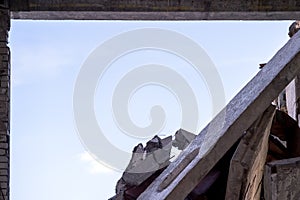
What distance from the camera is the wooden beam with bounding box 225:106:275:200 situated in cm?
266

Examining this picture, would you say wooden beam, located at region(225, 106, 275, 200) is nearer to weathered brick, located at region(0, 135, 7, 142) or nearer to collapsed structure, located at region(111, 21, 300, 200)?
collapsed structure, located at region(111, 21, 300, 200)

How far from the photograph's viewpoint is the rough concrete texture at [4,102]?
381cm

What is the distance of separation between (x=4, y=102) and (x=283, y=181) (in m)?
2.16

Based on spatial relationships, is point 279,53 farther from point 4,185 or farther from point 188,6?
point 4,185

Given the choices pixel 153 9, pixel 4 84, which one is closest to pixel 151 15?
pixel 153 9

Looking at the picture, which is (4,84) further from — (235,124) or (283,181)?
(283,181)

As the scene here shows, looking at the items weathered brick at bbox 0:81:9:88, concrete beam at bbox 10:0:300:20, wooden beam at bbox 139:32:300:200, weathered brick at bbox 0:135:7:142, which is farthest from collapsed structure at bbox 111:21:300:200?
weathered brick at bbox 0:81:9:88

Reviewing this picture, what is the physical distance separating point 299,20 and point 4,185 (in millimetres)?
2622

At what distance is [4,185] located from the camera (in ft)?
12.5

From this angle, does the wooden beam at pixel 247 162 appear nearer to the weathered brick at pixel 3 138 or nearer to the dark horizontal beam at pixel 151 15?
the dark horizontal beam at pixel 151 15

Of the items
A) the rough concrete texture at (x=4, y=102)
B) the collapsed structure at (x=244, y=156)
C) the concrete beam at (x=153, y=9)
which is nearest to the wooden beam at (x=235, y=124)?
the collapsed structure at (x=244, y=156)

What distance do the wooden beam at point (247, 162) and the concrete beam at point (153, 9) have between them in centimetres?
151

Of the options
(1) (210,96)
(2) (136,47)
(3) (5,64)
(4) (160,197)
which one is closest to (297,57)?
(1) (210,96)

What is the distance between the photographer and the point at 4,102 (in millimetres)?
3867
